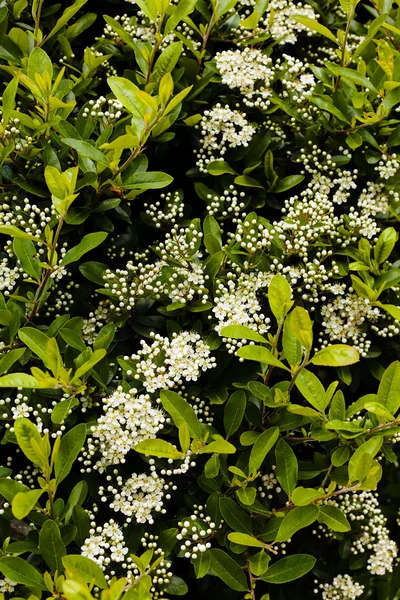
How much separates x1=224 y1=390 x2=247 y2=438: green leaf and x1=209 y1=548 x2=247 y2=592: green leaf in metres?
0.32

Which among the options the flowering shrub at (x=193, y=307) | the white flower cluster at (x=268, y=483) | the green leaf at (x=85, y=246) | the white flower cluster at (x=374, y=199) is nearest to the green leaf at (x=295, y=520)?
the flowering shrub at (x=193, y=307)

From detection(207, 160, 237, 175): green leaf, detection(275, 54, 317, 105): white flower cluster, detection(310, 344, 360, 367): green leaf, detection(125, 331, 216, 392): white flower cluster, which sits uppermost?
detection(275, 54, 317, 105): white flower cluster

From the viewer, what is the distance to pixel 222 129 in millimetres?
2271

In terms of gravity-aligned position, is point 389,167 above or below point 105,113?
below

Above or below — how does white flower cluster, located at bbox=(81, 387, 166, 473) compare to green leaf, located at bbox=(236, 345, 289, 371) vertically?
below

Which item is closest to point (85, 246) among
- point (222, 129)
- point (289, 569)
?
point (222, 129)

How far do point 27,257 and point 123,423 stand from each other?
54 centimetres

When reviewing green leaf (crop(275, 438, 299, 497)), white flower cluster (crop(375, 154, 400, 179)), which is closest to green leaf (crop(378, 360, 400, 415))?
green leaf (crop(275, 438, 299, 497))

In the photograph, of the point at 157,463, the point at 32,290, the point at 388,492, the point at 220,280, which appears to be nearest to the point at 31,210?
the point at 32,290

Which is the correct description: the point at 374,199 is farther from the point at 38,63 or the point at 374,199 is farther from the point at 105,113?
the point at 38,63

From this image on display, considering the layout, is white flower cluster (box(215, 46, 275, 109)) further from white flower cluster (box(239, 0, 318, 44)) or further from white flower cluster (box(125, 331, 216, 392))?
white flower cluster (box(125, 331, 216, 392))

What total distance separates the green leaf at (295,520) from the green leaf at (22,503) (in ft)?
2.09

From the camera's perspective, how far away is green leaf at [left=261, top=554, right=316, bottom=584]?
1.81 m

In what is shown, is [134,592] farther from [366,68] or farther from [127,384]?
Answer: [366,68]
